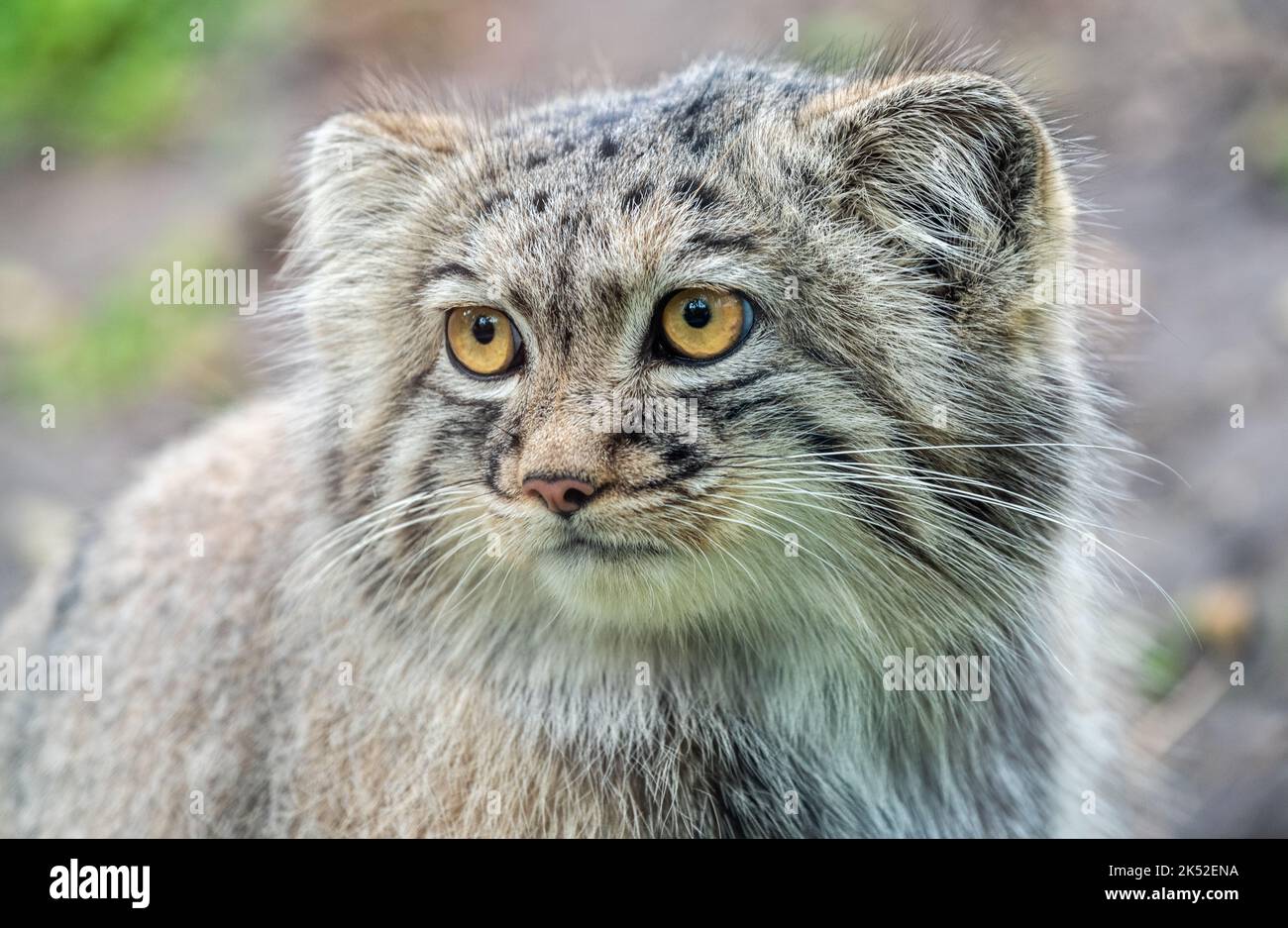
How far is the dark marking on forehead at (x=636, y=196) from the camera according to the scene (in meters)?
4.16

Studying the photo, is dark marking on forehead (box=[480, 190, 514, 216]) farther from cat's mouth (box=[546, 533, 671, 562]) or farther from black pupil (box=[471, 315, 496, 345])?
cat's mouth (box=[546, 533, 671, 562])

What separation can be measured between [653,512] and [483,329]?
953 millimetres

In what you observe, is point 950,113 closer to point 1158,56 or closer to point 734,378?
point 734,378

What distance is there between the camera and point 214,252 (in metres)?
10.6

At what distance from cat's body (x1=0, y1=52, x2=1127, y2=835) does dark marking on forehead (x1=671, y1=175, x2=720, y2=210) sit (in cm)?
1

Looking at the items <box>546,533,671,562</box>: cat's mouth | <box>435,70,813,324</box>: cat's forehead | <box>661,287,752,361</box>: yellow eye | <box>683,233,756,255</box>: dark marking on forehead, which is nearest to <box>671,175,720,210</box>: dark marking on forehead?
<box>435,70,813,324</box>: cat's forehead

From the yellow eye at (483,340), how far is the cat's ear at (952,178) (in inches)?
45.5

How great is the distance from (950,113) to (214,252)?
773 cm

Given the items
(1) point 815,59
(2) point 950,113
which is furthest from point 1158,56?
(2) point 950,113

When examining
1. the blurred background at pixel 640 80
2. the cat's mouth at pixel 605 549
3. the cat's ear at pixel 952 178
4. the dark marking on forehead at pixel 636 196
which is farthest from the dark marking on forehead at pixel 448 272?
the blurred background at pixel 640 80

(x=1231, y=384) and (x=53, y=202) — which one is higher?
(x=53, y=202)

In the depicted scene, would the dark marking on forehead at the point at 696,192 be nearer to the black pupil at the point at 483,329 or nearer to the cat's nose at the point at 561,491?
the black pupil at the point at 483,329

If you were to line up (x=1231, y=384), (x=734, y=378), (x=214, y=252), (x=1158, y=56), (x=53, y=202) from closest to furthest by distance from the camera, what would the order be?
(x=734, y=378), (x=1231, y=384), (x=1158, y=56), (x=214, y=252), (x=53, y=202)

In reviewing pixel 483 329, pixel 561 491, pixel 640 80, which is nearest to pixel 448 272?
pixel 483 329
